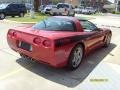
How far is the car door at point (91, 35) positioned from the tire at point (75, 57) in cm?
49

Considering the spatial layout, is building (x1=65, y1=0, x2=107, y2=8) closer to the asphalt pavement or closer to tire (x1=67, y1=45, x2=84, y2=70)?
the asphalt pavement

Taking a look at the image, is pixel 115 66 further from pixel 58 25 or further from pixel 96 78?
pixel 58 25

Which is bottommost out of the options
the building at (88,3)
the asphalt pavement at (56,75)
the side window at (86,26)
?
the asphalt pavement at (56,75)

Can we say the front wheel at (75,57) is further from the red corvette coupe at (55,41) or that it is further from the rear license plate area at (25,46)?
the rear license plate area at (25,46)

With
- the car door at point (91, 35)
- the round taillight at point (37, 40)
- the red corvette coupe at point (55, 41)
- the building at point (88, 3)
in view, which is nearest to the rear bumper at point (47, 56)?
the red corvette coupe at point (55, 41)

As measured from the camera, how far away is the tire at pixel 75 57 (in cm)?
549

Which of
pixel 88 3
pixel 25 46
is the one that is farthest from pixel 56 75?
pixel 88 3

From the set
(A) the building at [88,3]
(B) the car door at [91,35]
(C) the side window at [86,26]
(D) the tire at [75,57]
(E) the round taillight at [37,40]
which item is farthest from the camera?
(A) the building at [88,3]

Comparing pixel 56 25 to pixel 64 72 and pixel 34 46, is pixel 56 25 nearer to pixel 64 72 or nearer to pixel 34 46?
pixel 34 46

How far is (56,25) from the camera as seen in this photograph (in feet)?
19.5

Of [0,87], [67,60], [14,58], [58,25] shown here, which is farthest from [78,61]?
[0,87]

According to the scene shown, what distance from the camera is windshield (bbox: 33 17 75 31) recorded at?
583cm

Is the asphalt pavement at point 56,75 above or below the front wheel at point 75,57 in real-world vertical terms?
below

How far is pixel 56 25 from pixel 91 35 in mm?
1323
